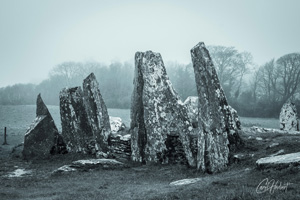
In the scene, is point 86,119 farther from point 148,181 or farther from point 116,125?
point 148,181

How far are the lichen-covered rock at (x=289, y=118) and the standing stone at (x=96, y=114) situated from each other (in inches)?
544

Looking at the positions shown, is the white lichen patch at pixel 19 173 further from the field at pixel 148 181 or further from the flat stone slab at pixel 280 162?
the flat stone slab at pixel 280 162

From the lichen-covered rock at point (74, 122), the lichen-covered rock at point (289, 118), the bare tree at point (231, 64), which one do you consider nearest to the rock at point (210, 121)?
the lichen-covered rock at point (74, 122)

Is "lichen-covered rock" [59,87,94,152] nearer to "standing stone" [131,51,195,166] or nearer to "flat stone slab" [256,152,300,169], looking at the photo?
"standing stone" [131,51,195,166]

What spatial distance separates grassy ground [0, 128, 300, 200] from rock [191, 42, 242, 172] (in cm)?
47

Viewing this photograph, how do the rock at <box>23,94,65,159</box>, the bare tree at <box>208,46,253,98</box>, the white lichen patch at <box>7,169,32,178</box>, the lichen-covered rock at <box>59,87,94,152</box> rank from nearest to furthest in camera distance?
1. the white lichen patch at <box>7,169,32,178</box>
2. the rock at <box>23,94,65,159</box>
3. the lichen-covered rock at <box>59,87,94,152</box>
4. the bare tree at <box>208,46,253,98</box>

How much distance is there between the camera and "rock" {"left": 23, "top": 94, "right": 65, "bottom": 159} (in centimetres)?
1700

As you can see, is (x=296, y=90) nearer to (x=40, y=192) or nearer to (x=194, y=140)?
(x=194, y=140)

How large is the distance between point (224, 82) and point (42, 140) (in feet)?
138

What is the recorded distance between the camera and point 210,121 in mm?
11312

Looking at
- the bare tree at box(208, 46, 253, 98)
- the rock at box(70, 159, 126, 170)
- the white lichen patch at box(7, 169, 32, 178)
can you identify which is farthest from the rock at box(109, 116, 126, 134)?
the bare tree at box(208, 46, 253, 98)

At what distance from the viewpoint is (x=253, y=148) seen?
42.5ft

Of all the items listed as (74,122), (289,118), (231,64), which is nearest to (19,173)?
(74,122)

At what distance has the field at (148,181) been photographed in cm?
732
